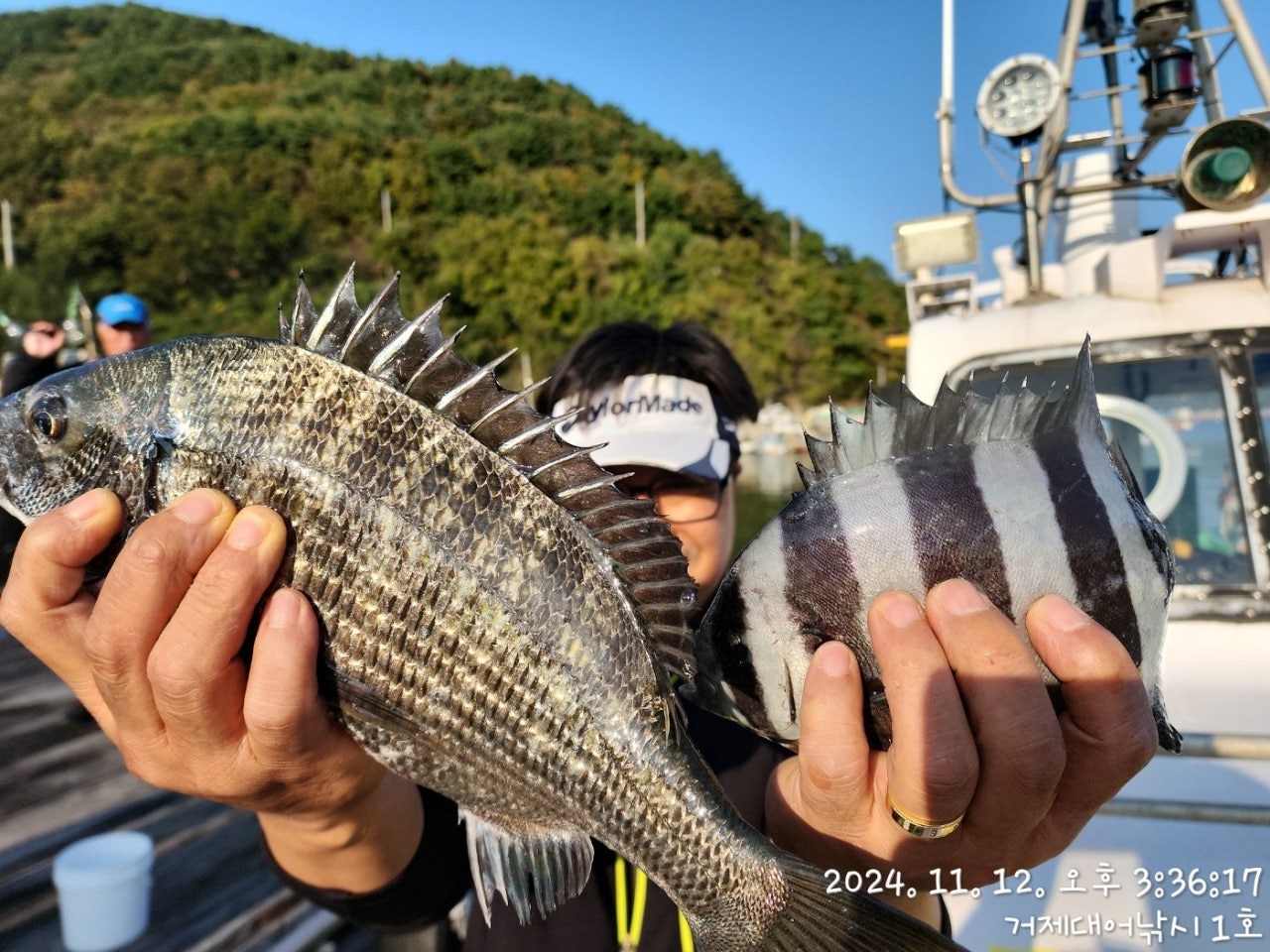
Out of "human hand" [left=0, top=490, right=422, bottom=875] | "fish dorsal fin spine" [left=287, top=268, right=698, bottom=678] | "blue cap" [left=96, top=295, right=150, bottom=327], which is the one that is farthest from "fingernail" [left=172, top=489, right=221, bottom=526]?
"blue cap" [left=96, top=295, right=150, bottom=327]

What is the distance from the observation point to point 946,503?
118 cm

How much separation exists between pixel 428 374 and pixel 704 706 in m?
0.76

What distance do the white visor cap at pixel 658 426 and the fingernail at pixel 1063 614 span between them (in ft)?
3.92

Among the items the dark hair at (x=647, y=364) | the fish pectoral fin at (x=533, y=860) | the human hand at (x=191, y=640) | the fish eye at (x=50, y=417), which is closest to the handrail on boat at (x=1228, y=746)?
the dark hair at (x=647, y=364)

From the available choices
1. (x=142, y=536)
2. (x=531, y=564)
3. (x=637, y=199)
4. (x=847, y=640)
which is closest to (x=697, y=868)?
(x=847, y=640)

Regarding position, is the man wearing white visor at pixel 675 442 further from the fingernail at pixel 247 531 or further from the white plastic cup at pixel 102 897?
the white plastic cup at pixel 102 897

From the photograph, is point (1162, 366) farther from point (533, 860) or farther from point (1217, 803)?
point (533, 860)

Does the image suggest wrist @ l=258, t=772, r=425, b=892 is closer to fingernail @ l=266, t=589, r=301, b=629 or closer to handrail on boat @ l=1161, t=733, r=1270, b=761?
fingernail @ l=266, t=589, r=301, b=629

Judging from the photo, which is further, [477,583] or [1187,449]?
[1187,449]

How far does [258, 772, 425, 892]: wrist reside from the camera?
1.55m

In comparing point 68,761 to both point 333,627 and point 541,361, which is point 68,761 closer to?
point 333,627

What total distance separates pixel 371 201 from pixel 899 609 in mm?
66095

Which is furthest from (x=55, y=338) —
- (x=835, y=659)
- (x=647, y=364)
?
(x=835, y=659)

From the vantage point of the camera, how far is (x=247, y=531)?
1.16 metres
